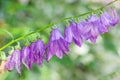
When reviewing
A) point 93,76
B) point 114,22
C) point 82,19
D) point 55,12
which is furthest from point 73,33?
point 93,76

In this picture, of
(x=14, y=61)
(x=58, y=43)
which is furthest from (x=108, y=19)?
(x=14, y=61)

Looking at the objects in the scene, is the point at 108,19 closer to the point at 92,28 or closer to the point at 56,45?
the point at 92,28

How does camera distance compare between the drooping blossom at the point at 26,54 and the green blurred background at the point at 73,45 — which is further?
the green blurred background at the point at 73,45

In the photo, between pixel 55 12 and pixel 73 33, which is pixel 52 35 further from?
pixel 55 12

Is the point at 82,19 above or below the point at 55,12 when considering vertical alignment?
below

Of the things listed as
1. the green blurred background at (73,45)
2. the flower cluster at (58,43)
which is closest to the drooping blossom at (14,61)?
the flower cluster at (58,43)

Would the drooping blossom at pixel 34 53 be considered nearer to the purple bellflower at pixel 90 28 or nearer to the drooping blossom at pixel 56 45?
the drooping blossom at pixel 56 45

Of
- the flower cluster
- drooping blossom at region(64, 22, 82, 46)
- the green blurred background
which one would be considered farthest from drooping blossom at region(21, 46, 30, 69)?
the green blurred background
